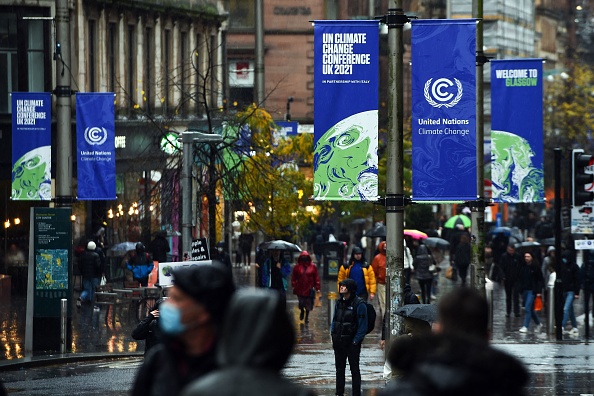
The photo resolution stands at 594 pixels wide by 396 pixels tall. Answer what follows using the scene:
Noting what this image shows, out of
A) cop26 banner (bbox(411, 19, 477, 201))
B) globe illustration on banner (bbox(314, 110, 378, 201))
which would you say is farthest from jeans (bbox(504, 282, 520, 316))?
globe illustration on banner (bbox(314, 110, 378, 201))

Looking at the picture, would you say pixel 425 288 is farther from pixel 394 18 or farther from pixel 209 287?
pixel 209 287

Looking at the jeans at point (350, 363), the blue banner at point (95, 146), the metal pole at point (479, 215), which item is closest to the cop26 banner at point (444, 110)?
the jeans at point (350, 363)

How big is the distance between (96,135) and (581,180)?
8.02 meters

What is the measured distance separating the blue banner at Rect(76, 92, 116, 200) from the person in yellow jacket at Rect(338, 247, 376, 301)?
521cm

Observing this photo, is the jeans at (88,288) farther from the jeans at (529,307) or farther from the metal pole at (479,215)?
the jeans at (529,307)

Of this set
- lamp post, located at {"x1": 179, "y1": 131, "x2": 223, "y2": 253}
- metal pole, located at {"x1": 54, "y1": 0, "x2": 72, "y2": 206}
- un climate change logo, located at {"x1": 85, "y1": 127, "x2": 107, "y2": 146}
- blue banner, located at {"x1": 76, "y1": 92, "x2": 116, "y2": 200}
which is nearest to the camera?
metal pole, located at {"x1": 54, "y1": 0, "x2": 72, "y2": 206}

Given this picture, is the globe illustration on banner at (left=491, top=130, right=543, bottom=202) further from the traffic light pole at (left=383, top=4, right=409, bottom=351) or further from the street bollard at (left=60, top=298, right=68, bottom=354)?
the traffic light pole at (left=383, top=4, right=409, bottom=351)

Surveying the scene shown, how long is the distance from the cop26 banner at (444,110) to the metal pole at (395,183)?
0.81ft

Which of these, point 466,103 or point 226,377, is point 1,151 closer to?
point 466,103

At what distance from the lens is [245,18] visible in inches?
3223

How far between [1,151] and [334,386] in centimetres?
2329

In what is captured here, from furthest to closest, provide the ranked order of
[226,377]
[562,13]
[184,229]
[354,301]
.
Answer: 1. [562,13]
2. [184,229]
3. [354,301]
4. [226,377]

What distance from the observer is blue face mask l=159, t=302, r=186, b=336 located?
204 inches

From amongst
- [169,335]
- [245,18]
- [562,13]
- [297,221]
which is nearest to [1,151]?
[297,221]
